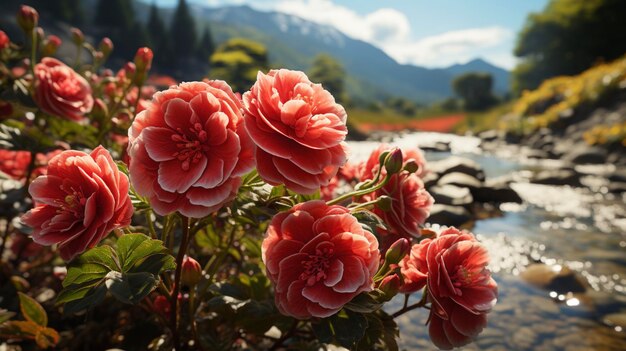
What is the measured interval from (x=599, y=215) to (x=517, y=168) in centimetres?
356

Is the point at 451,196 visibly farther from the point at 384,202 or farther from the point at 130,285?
the point at 130,285

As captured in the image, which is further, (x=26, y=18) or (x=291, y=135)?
(x=26, y=18)

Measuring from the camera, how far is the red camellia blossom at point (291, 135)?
65 centimetres

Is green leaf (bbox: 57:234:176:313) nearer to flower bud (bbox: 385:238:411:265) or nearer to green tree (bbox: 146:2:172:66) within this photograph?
flower bud (bbox: 385:238:411:265)

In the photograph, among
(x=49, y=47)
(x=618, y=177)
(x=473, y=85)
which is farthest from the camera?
(x=473, y=85)

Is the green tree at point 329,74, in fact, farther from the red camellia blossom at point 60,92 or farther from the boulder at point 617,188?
the red camellia blossom at point 60,92

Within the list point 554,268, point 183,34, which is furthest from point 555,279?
point 183,34

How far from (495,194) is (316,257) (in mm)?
5128

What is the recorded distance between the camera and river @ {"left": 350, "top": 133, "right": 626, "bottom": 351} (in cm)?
213

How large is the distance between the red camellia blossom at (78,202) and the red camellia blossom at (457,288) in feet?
1.94

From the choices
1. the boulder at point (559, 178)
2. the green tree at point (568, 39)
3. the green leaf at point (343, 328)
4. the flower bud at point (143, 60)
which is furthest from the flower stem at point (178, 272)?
the green tree at point (568, 39)

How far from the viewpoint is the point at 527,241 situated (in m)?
3.83

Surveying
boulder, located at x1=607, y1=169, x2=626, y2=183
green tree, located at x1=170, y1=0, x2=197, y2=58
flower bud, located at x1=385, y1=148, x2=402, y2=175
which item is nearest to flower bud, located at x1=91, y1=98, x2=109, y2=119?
flower bud, located at x1=385, y1=148, x2=402, y2=175

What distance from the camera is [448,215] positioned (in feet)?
12.9
